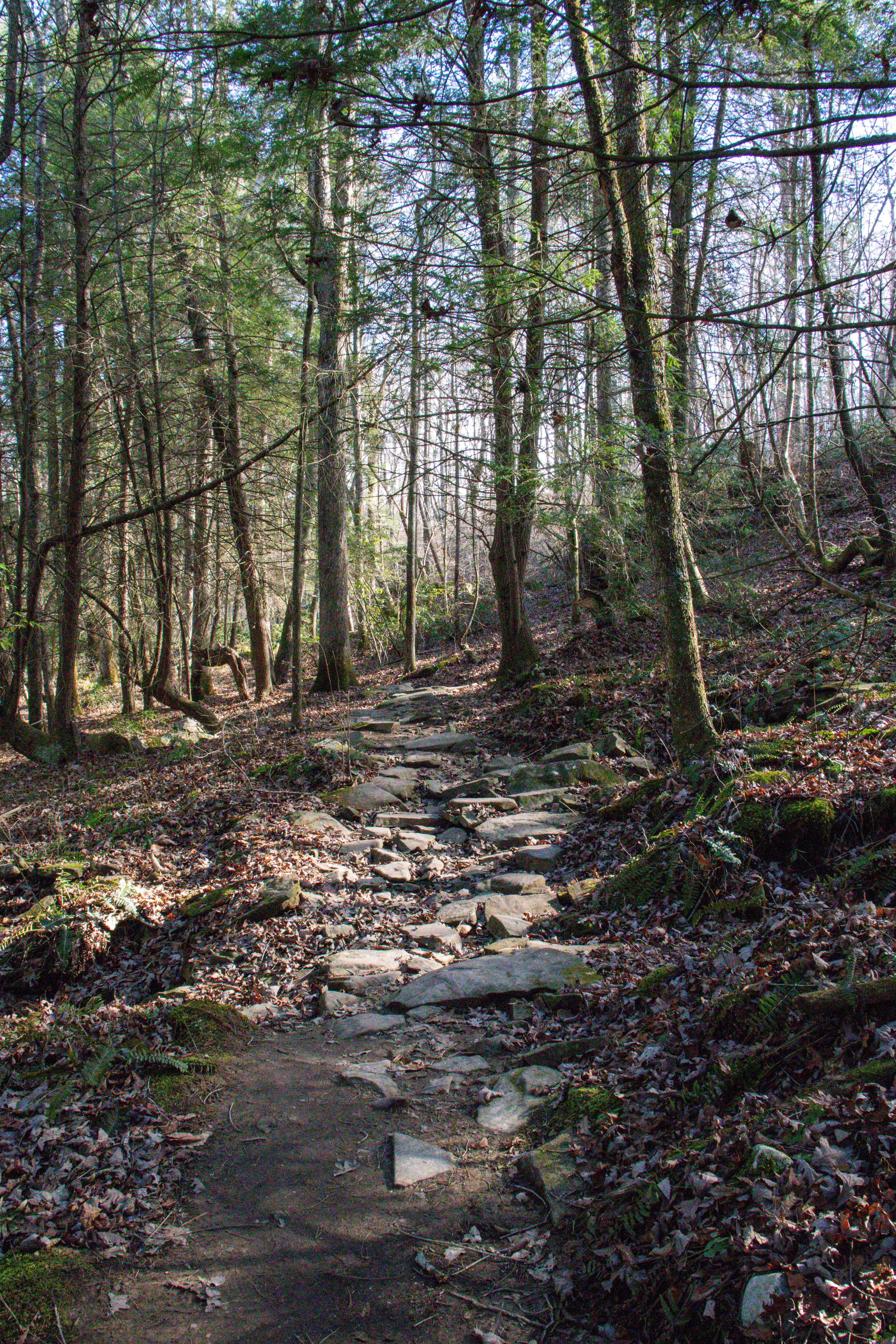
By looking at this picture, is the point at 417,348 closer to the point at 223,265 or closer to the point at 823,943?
the point at 823,943

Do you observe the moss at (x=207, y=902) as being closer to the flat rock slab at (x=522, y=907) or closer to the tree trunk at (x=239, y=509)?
the flat rock slab at (x=522, y=907)

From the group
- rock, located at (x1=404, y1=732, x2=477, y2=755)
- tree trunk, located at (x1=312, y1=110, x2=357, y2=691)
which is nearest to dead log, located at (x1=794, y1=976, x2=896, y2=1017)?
tree trunk, located at (x1=312, y1=110, x2=357, y2=691)

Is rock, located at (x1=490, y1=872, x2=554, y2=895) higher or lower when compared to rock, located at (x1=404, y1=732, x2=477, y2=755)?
lower

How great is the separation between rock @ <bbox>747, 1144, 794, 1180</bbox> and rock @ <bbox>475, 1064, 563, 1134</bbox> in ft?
4.15

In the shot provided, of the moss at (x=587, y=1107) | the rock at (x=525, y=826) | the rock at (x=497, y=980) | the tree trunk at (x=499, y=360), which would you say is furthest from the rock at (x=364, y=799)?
the moss at (x=587, y=1107)

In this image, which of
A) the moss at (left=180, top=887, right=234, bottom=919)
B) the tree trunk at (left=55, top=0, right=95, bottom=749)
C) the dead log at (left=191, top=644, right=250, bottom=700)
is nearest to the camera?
the moss at (left=180, top=887, right=234, bottom=919)

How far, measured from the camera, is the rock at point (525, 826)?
7.51 metres

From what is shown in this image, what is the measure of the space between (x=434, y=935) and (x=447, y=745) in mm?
5248

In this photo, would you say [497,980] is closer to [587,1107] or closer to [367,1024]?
[367,1024]

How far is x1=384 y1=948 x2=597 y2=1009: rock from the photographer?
4734 millimetres

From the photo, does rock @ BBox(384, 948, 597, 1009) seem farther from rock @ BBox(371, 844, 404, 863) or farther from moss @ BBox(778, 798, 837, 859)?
rock @ BBox(371, 844, 404, 863)

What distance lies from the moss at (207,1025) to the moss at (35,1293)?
1.59 metres

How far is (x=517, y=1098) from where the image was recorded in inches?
149

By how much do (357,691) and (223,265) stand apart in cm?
828
